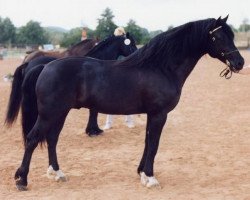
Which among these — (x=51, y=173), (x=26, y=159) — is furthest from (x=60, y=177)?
(x=26, y=159)

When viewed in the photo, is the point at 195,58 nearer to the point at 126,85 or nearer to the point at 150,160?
the point at 126,85

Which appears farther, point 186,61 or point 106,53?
point 106,53

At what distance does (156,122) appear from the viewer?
4902mm

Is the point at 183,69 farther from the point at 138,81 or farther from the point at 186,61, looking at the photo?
the point at 138,81

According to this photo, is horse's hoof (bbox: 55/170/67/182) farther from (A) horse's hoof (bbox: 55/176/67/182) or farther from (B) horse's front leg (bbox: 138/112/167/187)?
(B) horse's front leg (bbox: 138/112/167/187)

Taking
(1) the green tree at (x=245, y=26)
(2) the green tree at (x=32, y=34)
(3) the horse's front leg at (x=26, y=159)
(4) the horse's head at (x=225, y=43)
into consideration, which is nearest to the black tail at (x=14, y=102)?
(3) the horse's front leg at (x=26, y=159)

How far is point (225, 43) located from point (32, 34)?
7165 centimetres

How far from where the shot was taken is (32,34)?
73.1 meters

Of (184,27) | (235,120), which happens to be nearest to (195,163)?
(184,27)

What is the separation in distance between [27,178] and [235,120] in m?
5.65

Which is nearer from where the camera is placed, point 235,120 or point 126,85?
point 126,85

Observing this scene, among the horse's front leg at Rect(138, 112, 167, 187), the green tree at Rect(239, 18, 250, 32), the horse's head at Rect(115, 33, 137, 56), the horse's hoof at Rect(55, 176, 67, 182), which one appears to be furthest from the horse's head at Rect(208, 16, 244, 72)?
the green tree at Rect(239, 18, 250, 32)

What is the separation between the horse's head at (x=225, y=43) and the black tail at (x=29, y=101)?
2.29m

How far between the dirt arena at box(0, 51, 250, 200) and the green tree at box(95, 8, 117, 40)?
48.1 metres
